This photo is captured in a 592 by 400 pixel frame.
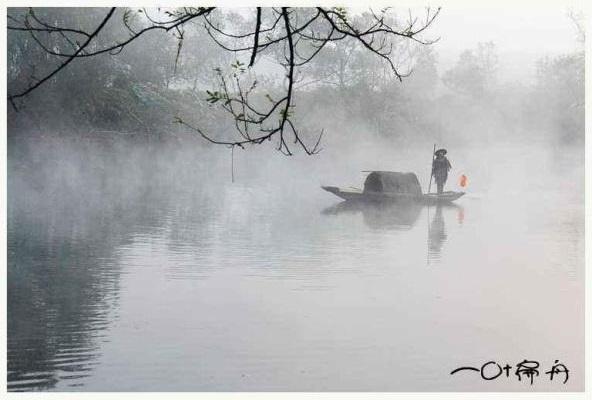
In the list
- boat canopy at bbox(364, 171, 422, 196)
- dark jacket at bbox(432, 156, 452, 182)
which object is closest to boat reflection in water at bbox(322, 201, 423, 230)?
boat canopy at bbox(364, 171, 422, 196)

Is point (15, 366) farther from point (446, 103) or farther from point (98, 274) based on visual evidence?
point (446, 103)

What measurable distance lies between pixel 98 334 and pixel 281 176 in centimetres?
2972

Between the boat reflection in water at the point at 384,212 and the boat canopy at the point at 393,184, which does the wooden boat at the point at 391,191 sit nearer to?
the boat canopy at the point at 393,184

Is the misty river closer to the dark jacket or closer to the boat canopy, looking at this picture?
the boat canopy

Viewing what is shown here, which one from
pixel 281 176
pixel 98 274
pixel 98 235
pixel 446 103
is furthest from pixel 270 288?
pixel 446 103

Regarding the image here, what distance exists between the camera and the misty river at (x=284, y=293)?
845 centimetres

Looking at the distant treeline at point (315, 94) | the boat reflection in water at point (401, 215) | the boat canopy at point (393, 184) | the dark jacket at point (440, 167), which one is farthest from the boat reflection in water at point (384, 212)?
the distant treeline at point (315, 94)

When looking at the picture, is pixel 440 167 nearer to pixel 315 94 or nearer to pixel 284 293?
pixel 284 293

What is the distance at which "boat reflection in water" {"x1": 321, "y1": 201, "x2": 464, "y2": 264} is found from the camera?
19272 millimetres

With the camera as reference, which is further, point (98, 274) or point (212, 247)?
point (212, 247)

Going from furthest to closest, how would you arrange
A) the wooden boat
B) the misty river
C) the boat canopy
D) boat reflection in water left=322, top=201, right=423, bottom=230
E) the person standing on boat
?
1. the person standing on boat
2. the boat canopy
3. the wooden boat
4. boat reflection in water left=322, top=201, right=423, bottom=230
5. the misty river

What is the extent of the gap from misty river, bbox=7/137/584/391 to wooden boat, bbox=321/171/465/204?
0.65 metres

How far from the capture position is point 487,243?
18.3 meters

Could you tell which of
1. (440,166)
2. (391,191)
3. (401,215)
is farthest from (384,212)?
(440,166)
